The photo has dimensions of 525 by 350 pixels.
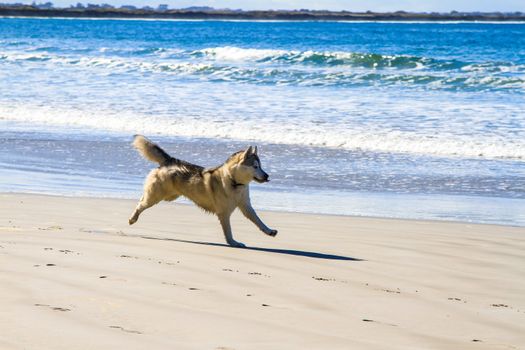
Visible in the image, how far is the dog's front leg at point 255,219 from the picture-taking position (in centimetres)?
739

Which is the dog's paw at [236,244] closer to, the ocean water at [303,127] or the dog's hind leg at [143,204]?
the dog's hind leg at [143,204]

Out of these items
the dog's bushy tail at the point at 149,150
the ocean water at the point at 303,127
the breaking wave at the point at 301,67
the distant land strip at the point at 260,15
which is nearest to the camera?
the dog's bushy tail at the point at 149,150

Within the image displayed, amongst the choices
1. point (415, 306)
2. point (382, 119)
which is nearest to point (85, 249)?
point (415, 306)

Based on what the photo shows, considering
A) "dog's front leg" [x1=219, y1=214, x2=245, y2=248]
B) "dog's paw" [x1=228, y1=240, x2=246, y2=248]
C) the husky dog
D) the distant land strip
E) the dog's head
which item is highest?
the dog's head

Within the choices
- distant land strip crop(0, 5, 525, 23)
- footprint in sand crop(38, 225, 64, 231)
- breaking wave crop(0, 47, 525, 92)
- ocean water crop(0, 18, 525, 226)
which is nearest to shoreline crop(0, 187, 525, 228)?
ocean water crop(0, 18, 525, 226)

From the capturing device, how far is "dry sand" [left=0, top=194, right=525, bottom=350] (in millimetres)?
4277

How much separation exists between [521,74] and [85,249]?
77.8 feet

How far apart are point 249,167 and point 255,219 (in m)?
0.42

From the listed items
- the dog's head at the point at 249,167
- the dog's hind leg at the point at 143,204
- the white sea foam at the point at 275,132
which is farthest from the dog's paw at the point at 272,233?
the white sea foam at the point at 275,132

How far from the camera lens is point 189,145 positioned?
48.2ft

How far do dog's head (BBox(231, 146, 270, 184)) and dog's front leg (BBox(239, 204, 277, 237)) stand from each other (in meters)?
0.25

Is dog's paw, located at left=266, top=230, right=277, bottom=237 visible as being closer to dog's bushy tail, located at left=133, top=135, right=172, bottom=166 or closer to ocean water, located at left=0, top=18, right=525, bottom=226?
dog's bushy tail, located at left=133, top=135, right=172, bottom=166

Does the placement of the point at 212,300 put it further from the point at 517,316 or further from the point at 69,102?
the point at 69,102

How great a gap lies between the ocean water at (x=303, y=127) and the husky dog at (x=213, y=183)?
5.89 feet
